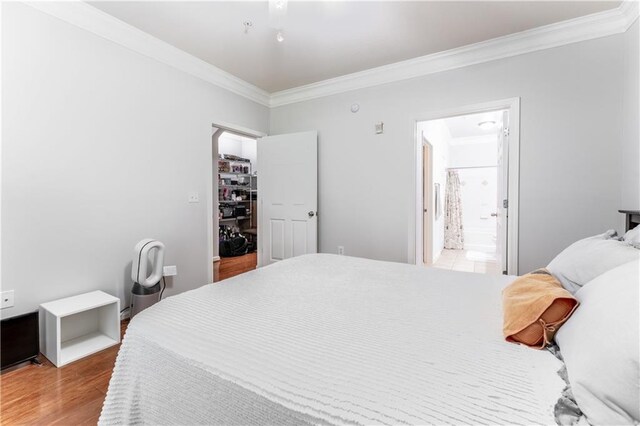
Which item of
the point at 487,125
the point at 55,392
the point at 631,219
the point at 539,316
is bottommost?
the point at 55,392

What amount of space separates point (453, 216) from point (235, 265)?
15.2ft

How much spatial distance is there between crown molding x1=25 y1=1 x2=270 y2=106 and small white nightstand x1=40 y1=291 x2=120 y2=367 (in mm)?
2075

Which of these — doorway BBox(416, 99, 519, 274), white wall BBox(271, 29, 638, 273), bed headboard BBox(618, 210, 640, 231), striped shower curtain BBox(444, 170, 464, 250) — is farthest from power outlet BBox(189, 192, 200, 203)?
striped shower curtain BBox(444, 170, 464, 250)

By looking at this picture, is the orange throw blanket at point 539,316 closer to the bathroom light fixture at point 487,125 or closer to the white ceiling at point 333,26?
the white ceiling at point 333,26

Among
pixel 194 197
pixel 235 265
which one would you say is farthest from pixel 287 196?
pixel 235 265

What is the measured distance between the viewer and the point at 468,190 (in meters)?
6.64

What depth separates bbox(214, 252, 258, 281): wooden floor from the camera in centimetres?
417

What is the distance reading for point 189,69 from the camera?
3.02 m

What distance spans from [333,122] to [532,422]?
3483 mm

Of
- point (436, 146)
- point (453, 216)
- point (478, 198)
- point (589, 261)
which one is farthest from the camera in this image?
point (478, 198)

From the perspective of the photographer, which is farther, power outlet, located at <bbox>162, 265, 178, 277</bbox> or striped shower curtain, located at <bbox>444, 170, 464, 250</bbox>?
striped shower curtain, located at <bbox>444, 170, 464, 250</bbox>

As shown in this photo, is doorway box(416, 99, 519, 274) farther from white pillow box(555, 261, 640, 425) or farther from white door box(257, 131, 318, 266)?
white pillow box(555, 261, 640, 425)

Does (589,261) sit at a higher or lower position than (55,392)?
higher

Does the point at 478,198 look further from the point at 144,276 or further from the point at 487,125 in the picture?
the point at 144,276
